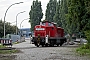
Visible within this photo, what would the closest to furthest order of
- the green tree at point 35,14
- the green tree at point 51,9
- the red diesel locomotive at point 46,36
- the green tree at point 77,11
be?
the green tree at point 77,11 < the red diesel locomotive at point 46,36 < the green tree at point 51,9 < the green tree at point 35,14

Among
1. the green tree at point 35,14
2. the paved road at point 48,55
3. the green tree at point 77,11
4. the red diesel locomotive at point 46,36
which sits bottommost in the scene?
the paved road at point 48,55

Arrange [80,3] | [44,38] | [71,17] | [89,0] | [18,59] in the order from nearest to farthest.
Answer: [18,59]
[89,0]
[80,3]
[71,17]
[44,38]

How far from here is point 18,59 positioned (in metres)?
18.9

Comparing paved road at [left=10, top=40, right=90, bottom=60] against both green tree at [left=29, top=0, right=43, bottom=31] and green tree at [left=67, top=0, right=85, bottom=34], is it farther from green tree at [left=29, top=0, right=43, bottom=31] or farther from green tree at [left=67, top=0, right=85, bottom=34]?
green tree at [left=29, top=0, right=43, bottom=31]

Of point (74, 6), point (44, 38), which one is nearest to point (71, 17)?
point (74, 6)

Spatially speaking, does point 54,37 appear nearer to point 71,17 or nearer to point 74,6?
point 71,17

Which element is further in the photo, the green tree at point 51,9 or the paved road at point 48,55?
the green tree at point 51,9

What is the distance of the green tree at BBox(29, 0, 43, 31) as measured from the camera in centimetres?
10469

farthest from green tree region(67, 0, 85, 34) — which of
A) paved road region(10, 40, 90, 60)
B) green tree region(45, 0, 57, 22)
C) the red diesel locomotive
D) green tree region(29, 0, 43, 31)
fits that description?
green tree region(29, 0, 43, 31)

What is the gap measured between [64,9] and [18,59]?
165 ft

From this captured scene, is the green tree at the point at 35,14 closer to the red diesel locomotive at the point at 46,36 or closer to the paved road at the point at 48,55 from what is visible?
the red diesel locomotive at the point at 46,36

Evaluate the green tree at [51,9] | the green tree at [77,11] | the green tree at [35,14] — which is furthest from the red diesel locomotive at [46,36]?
the green tree at [35,14]

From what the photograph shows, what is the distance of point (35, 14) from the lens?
10588 centimetres

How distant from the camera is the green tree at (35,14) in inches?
4122
